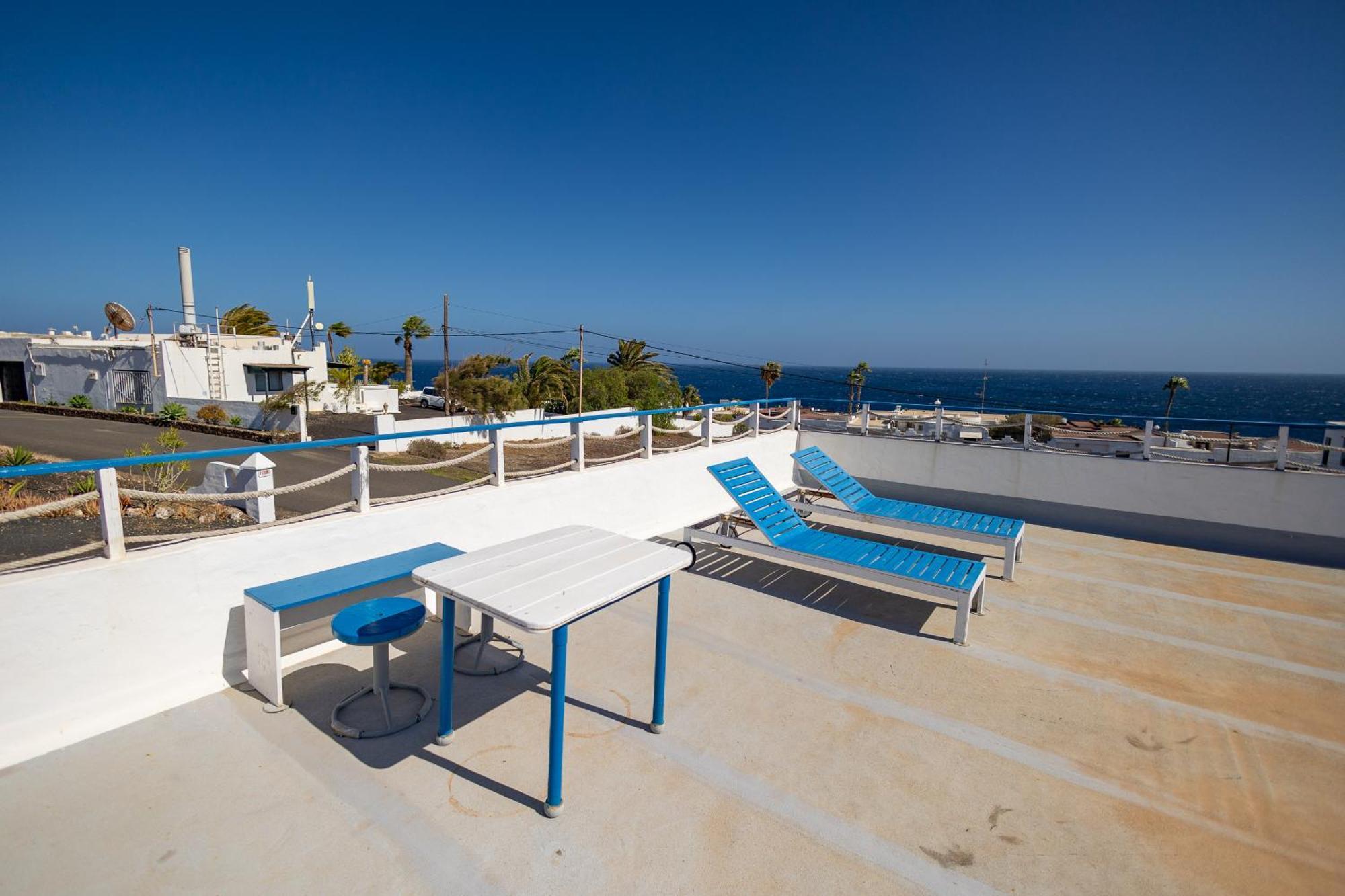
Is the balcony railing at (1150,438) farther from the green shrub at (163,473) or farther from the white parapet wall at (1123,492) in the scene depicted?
the green shrub at (163,473)

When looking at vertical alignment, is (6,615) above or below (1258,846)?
above

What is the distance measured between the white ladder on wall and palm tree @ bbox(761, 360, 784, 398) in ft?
110

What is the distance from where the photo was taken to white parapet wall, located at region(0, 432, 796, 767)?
10.2 ft

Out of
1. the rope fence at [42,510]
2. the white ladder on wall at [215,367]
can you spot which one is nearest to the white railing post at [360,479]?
the rope fence at [42,510]

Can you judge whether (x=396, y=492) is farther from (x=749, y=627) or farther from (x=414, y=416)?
(x=414, y=416)

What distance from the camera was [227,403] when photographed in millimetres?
21656

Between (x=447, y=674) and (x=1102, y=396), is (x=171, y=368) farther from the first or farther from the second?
(x=1102, y=396)

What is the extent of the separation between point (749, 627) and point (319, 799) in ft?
10.1

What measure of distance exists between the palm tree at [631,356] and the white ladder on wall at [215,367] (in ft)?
79.1

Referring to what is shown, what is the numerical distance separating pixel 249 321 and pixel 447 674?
42153 millimetres

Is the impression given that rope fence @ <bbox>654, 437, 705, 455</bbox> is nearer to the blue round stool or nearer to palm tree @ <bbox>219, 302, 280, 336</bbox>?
the blue round stool

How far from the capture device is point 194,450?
14.1 m

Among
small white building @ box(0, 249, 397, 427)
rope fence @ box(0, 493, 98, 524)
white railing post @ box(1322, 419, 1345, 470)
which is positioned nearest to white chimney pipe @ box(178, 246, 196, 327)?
small white building @ box(0, 249, 397, 427)

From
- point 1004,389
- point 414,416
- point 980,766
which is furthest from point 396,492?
point 1004,389
